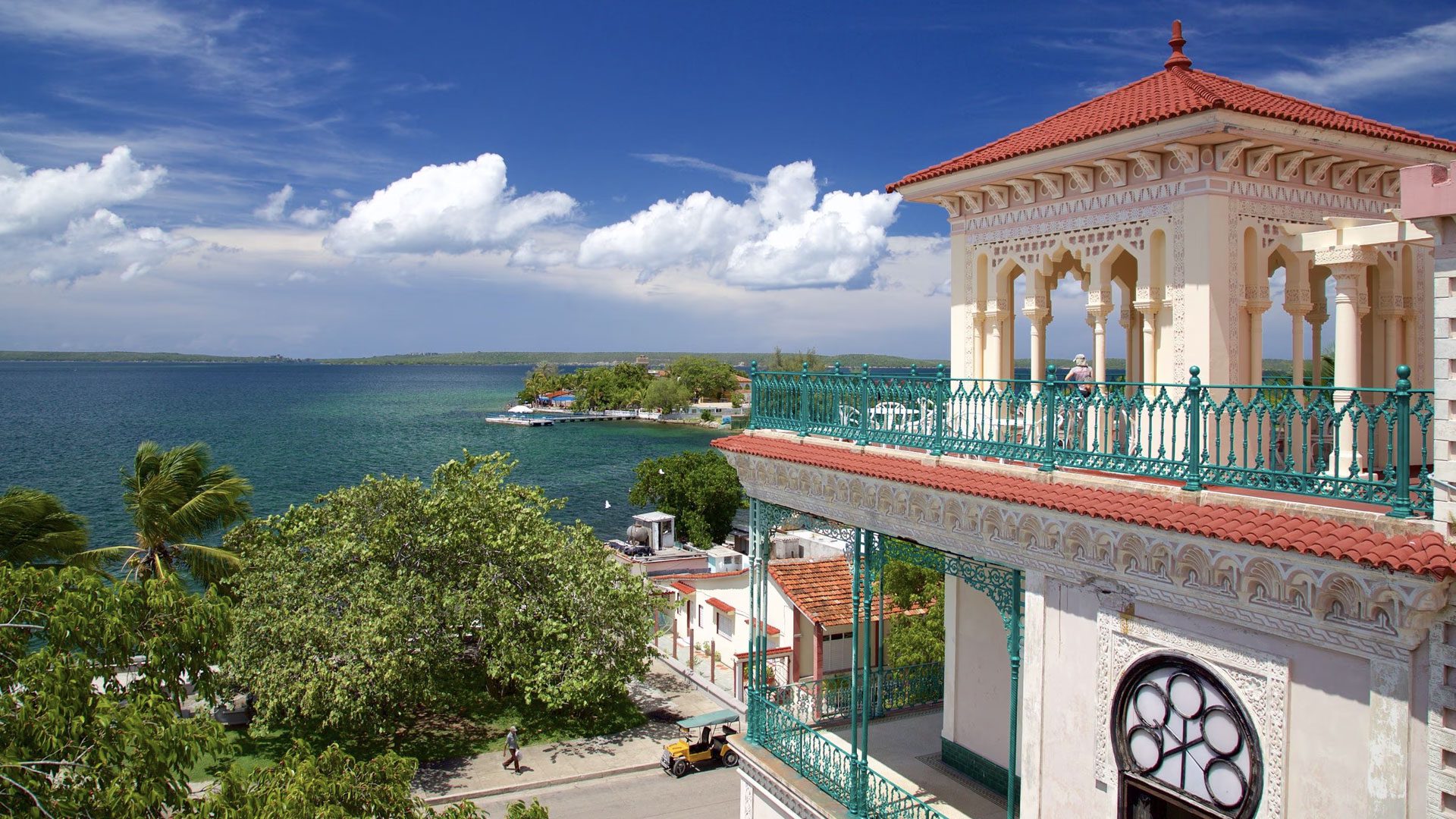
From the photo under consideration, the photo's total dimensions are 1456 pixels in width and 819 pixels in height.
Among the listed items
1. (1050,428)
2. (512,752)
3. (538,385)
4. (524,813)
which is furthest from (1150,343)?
(538,385)

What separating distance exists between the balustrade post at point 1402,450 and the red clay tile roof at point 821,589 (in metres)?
16.1

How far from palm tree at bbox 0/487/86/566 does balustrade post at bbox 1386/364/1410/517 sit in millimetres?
18849

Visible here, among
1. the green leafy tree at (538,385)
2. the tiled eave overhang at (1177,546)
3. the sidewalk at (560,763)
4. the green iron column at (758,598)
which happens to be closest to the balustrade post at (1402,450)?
the tiled eave overhang at (1177,546)

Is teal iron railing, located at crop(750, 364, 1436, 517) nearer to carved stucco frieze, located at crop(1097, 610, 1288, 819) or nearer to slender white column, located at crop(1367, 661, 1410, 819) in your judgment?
slender white column, located at crop(1367, 661, 1410, 819)

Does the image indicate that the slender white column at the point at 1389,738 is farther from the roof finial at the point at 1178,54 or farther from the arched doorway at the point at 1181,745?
the roof finial at the point at 1178,54

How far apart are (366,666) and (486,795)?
Result: 337 centimetres

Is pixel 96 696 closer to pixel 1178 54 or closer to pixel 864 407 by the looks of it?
pixel 864 407

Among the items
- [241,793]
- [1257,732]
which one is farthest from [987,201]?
[241,793]

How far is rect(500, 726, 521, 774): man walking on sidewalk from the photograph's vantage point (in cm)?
1962

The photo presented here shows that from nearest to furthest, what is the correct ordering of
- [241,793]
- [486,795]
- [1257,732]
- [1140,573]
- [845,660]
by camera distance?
[241,793], [1257,732], [1140,573], [486,795], [845,660]

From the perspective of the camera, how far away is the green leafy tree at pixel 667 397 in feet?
457

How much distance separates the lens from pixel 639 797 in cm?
1891

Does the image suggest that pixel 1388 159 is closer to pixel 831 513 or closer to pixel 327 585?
pixel 831 513

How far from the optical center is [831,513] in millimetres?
10102
